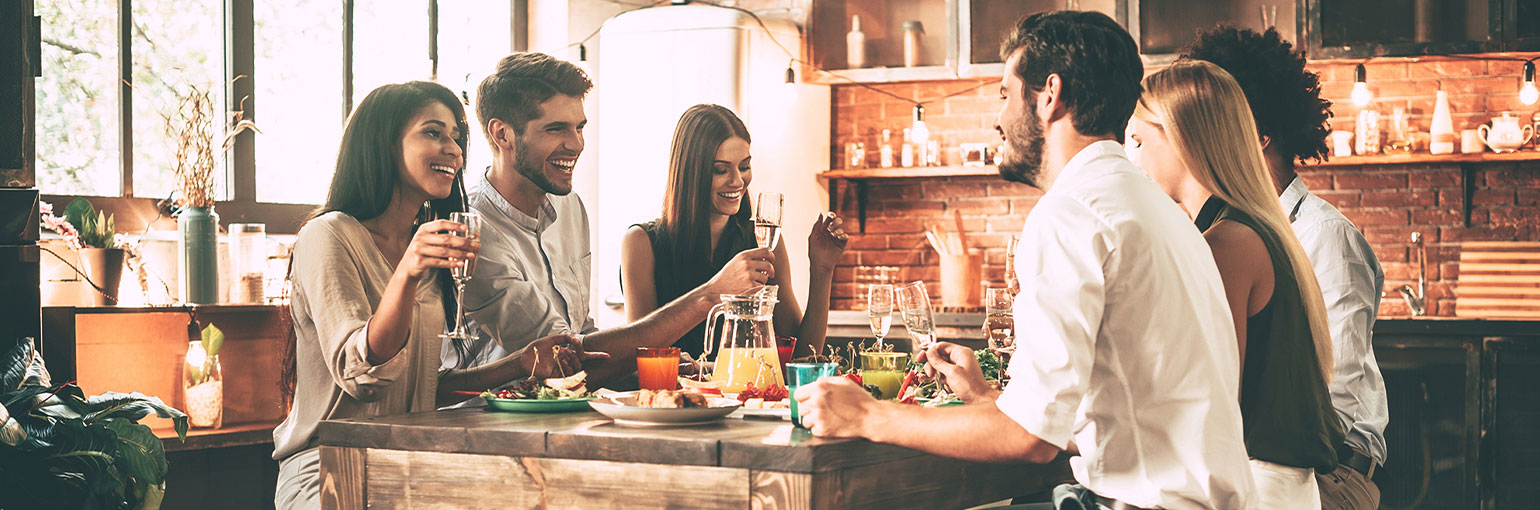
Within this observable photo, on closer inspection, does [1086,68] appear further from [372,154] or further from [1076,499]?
[372,154]

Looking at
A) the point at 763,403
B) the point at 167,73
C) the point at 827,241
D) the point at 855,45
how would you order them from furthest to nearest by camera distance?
1. the point at 855,45
2. the point at 167,73
3. the point at 827,241
4. the point at 763,403

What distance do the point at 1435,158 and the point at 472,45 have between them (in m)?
3.88

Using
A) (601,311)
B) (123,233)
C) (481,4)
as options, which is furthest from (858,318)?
(123,233)

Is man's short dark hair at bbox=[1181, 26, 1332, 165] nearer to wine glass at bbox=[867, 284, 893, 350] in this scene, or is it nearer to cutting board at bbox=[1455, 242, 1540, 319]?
wine glass at bbox=[867, 284, 893, 350]

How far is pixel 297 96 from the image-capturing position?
4898mm

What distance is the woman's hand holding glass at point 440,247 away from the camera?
6.92ft

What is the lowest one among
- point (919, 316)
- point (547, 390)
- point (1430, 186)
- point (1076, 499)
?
point (1076, 499)

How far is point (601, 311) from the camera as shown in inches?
233

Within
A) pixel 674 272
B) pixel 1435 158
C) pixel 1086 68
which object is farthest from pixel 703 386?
pixel 1435 158

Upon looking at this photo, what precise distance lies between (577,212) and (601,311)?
8.64 feet

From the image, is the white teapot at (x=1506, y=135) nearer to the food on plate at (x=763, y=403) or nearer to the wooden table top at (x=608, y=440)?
the food on plate at (x=763, y=403)

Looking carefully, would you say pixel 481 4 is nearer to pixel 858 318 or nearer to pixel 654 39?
pixel 654 39

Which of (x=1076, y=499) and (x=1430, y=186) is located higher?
(x=1430, y=186)

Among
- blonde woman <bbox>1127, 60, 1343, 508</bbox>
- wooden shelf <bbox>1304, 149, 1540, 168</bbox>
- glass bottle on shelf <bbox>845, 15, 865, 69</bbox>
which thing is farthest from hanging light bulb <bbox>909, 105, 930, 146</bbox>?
blonde woman <bbox>1127, 60, 1343, 508</bbox>
